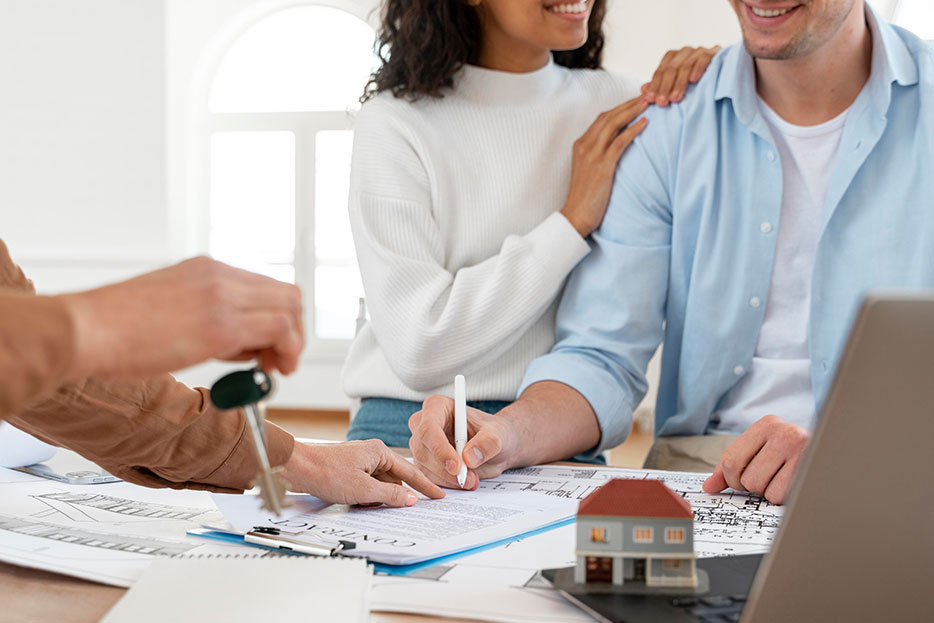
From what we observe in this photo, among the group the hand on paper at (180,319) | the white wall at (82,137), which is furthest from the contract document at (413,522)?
the white wall at (82,137)

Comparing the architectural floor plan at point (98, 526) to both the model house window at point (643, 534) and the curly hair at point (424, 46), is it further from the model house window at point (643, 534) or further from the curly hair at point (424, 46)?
the curly hair at point (424, 46)

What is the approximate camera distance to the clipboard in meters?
0.81

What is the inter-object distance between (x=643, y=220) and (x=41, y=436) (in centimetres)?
105

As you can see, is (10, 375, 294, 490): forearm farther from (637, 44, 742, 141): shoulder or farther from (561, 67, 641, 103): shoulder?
(561, 67, 641, 103): shoulder

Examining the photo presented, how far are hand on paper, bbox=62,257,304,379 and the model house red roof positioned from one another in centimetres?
25

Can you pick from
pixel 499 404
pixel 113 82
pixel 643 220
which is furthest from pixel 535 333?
pixel 113 82

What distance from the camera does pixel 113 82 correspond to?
19.4ft

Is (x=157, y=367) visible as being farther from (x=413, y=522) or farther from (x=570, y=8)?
(x=570, y=8)

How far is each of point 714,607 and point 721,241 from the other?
0.99 metres

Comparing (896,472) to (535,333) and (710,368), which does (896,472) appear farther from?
(535,333)

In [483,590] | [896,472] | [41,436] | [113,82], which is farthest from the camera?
[113,82]

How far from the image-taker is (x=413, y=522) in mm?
952

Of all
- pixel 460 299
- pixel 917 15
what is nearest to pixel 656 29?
pixel 917 15

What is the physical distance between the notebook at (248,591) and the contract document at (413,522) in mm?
69
